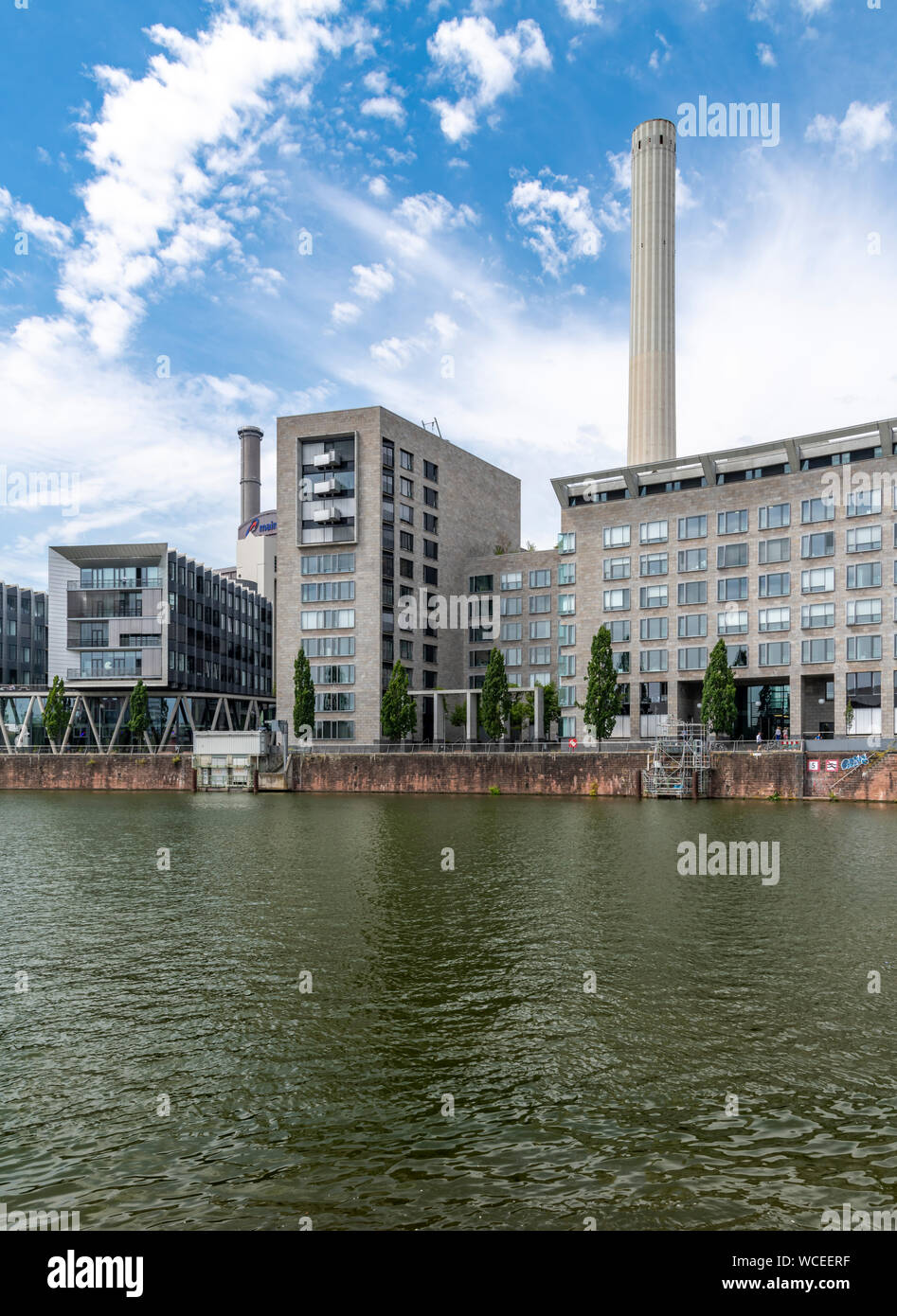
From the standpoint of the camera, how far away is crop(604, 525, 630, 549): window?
111125 millimetres

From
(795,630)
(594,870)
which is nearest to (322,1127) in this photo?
(594,870)

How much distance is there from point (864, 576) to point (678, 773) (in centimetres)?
3066

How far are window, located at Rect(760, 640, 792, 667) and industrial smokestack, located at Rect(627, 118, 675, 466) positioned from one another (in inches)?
1556

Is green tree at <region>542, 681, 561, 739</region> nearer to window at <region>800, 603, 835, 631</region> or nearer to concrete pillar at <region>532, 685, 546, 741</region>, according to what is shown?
concrete pillar at <region>532, 685, 546, 741</region>

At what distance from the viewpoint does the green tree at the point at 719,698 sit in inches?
3686

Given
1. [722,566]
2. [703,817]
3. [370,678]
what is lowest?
[703,817]

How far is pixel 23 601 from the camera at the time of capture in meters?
172

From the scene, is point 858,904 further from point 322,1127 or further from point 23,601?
point 23,601

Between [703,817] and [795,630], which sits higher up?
[795,630]

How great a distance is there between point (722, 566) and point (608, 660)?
1750 cm

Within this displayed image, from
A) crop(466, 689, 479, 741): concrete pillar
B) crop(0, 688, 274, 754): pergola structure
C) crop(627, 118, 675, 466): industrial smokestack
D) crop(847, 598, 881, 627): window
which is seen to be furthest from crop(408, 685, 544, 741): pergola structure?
crop(627, 118, 675, 466): industrial smokestack

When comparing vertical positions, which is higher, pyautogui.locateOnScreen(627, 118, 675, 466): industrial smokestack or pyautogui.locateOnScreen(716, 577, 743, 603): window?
pyautogui.locateOnScreen(627, 118, 675, 466): industrial smokestack

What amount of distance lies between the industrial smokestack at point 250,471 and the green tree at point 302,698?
75.5 m
